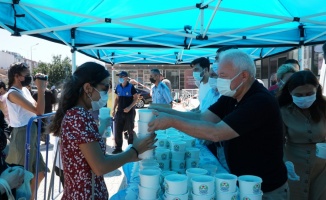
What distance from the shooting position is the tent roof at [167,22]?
3.53 metres

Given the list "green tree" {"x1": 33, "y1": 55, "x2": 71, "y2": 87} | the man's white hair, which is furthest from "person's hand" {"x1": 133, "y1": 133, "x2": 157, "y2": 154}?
"green tree" {"x1": 33, "y1": 55, "x2": 71, "y2": 87}

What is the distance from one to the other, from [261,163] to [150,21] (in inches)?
137

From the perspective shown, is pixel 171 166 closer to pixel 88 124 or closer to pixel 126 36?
pixel 88 124

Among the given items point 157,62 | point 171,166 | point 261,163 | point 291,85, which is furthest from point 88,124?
point 157,62

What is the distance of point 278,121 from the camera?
168 cm

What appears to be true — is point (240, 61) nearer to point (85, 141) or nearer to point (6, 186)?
point (85, 141)

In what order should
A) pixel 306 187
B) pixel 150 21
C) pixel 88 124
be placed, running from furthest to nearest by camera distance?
pixel 150 21
pixel 306 187
pixel 88 124

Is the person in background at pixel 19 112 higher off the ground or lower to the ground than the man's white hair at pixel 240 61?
lower

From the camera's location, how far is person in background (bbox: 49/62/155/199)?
1.56m

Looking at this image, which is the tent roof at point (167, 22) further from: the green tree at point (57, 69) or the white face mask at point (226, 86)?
the green tree at point (57, 69)

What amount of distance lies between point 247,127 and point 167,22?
11.4ft

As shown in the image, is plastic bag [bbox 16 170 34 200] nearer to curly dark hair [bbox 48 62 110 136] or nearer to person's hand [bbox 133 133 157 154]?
curly dark hair [bbox 48 62 110 136]

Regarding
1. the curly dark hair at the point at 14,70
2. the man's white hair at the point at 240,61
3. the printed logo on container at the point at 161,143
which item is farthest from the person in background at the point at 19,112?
the man's white hair at the point at 240,61

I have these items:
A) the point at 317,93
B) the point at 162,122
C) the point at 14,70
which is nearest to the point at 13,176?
the point at 162,122
